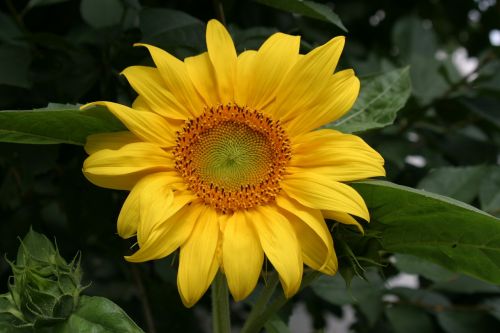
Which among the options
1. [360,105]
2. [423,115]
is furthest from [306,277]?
[423,115]

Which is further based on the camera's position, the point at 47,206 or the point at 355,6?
the point at 355,6

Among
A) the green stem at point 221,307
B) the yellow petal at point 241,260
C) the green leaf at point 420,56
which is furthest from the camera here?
the green leaf at point 420,56

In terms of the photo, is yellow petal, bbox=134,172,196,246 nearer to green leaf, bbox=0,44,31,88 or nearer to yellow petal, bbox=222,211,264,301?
yellow petal, bbox=222,211,264,301

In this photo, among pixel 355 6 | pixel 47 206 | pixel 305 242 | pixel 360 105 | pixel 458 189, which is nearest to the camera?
pixel 305 242

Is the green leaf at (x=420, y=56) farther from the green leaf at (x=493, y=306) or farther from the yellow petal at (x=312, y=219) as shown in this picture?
the yellow petal at (x=312, y=219)

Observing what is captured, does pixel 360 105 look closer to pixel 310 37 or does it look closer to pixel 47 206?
pixel 310 37

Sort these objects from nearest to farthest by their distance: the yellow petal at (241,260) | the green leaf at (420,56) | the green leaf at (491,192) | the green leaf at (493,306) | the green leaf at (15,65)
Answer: the yellow petal at (241,260)
the green leaf at (15,65)
the green leaf at (491,192)
the green leaf at (493,306)
the green leaf at (420,56)

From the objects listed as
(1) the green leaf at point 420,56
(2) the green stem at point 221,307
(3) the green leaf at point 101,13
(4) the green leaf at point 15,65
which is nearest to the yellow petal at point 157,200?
(2) the green stem at point 221,307
